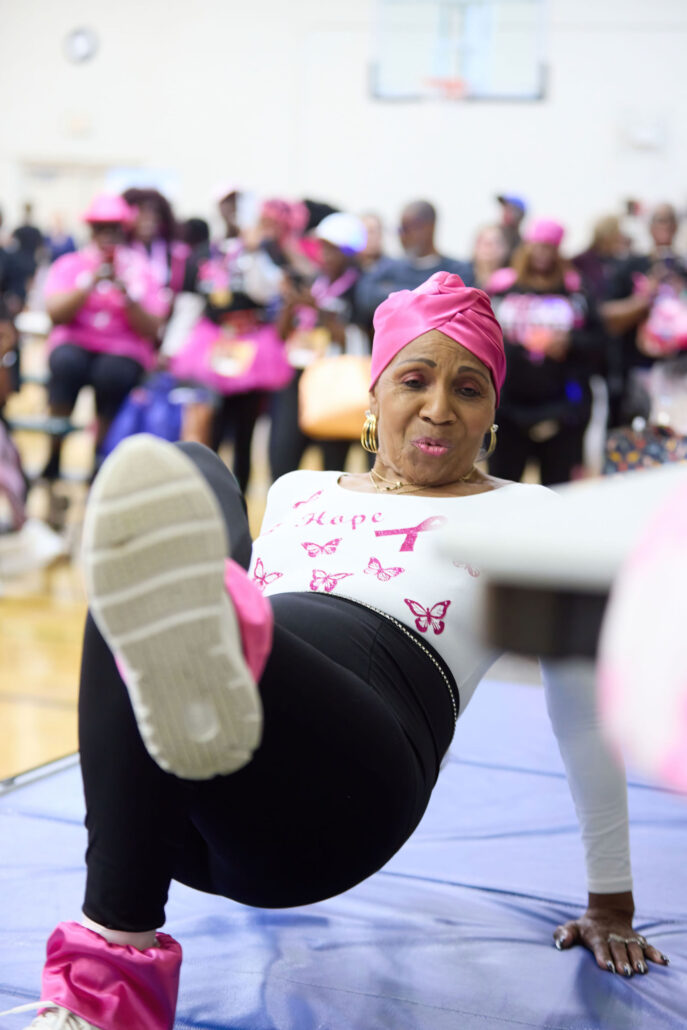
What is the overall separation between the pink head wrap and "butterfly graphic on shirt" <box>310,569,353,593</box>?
0.32 metres

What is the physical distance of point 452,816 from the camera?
176 centimetres

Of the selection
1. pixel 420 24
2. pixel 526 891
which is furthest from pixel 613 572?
pixel 420 24

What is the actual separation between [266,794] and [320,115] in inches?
343

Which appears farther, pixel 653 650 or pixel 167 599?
pixel 167 599

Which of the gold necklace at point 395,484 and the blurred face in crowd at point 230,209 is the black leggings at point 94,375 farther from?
the gold necklace at point 395,484

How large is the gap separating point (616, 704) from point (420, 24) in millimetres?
8418

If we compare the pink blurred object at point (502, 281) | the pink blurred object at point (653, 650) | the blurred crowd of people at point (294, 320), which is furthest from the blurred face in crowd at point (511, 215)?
the pink blurred object at point (653, 650)

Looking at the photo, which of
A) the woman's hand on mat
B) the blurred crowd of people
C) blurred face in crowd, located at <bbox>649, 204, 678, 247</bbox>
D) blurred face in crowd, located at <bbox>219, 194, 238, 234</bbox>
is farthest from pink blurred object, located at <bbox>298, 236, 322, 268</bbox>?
the woman's hand on mat

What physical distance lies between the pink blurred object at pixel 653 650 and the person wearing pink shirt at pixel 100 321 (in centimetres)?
358

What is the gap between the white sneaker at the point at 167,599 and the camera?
28.0 inches

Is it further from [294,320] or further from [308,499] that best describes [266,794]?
[294,320]

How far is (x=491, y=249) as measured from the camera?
401cm

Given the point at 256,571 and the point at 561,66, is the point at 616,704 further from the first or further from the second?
the point at 561,66

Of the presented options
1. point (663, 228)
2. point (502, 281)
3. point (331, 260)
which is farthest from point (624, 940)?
point (663, 228)
